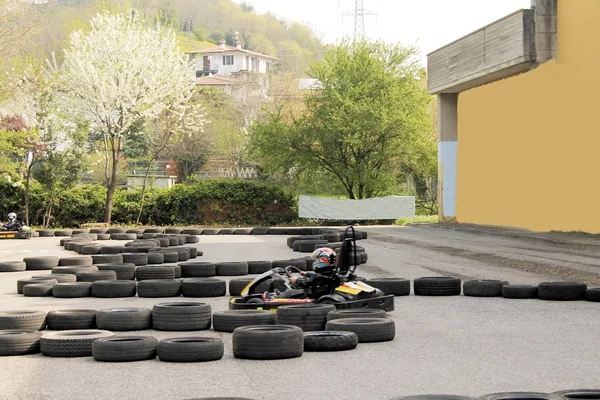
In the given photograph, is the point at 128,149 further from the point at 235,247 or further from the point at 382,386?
the point at 382,386

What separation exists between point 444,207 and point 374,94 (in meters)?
7.24

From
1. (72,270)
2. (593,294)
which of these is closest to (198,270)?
(72,270)

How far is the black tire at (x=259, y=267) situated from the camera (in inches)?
605

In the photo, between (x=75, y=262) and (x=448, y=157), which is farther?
(x=448, y=157)

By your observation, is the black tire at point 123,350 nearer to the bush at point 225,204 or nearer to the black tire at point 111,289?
the black tire at point 111,289

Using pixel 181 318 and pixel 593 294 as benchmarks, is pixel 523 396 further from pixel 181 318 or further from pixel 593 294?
pixel 593 294

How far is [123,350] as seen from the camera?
25.1 feet

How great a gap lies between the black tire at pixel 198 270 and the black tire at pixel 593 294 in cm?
635

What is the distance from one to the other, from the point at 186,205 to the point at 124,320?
29330 millimetres

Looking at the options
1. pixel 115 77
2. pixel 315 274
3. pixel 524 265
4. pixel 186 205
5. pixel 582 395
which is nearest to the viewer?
pixel 582 395

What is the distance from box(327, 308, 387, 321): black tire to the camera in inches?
357

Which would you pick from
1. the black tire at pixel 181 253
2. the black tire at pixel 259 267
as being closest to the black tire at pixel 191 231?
the black tire at pixel 181 253

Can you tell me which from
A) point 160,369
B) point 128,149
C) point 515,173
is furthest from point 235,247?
point 128,149

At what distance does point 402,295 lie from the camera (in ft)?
41.1
